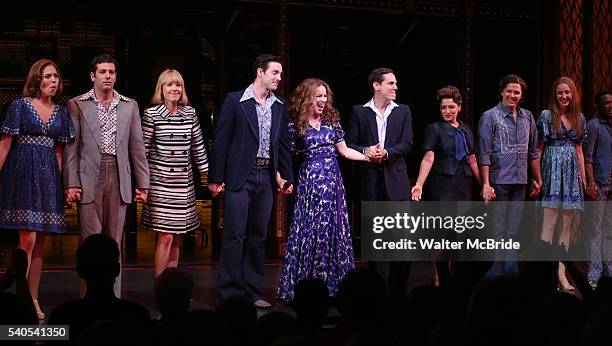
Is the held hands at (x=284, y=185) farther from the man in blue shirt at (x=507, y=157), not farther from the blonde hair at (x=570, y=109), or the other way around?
the blonde hair at (x=570, y=109)

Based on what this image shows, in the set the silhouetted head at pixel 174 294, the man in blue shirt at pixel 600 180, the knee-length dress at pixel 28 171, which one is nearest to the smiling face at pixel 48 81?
the knee-length dress at pixel 28 171

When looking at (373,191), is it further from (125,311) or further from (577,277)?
(125,311)

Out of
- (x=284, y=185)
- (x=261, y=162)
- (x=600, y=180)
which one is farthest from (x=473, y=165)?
(x=261, y=162)

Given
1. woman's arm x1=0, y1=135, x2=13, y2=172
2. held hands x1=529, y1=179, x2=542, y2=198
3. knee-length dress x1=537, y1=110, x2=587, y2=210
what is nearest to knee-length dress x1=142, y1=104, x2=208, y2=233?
woman's arm x1=0, y1=135, x2=13, y2=172

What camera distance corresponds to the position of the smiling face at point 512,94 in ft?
24.7

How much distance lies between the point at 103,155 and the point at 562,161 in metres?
3.73

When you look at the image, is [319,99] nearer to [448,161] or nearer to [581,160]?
[448,161]

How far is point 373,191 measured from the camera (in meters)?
7.09

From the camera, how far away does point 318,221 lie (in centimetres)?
678

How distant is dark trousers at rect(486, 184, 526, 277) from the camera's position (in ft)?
24.7

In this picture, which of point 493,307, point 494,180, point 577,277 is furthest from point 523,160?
point 493,307

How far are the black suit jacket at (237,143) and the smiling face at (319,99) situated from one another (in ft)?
1.06

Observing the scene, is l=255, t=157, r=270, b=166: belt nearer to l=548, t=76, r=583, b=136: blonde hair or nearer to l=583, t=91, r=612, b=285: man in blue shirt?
l=548, t=76, r=583, b=136: blonde hair

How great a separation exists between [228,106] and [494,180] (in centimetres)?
237
